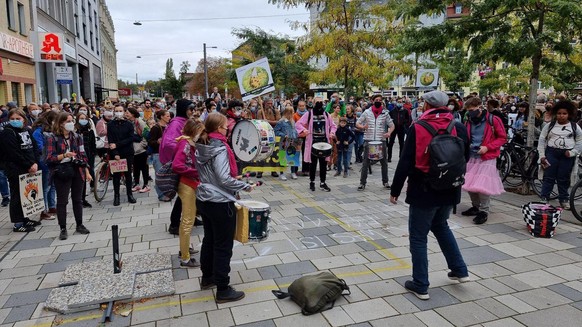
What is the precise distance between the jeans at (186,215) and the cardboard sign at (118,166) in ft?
12.3

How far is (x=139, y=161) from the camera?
9.15 m

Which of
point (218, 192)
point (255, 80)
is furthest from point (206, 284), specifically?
point (255, 80)

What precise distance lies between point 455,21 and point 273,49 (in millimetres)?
21528

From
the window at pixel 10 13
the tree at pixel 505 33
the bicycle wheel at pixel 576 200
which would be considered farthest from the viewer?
the window at pixel 10 13

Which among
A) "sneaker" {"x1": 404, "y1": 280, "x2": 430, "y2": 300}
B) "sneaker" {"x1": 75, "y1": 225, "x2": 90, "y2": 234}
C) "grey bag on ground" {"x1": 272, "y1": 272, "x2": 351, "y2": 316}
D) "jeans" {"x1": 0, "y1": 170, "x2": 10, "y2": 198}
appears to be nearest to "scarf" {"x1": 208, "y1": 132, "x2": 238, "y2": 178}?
"grey bag on ground" {"x1": 272, "y1": 272, "x2": 351, "y2": 316}

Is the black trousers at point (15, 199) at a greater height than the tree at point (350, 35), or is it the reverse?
the tree at point (350, 35)

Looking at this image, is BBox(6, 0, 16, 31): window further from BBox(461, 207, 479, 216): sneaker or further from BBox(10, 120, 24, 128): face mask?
BBox(461, 207, 479, 216): sneaker

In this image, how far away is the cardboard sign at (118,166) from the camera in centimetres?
818

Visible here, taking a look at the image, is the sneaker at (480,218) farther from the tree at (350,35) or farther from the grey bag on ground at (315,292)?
the tree at (350,35)

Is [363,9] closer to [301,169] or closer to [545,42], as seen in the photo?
[301,169]

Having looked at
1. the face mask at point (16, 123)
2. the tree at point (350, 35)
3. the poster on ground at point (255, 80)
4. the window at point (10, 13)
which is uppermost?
the window at point (10, 13)

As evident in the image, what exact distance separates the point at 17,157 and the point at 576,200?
912cm

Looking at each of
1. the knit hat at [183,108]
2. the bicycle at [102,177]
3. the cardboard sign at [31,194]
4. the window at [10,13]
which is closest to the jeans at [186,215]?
the knit hat at [183,108]

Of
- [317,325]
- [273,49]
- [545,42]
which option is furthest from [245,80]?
[273,49]
